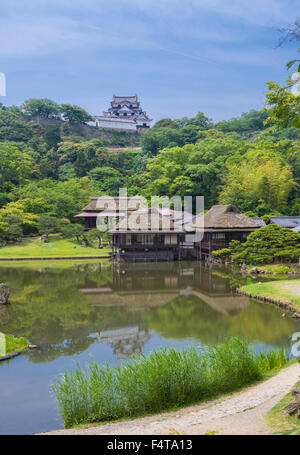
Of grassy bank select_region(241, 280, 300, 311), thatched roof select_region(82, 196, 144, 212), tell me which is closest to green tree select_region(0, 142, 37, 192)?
thatched roof select_region(82, 196, 144, 212)

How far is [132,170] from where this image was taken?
5000 cm

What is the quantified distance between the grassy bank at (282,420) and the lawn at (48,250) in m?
20.8

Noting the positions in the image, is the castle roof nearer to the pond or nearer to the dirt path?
the pond

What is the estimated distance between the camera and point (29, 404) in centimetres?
623

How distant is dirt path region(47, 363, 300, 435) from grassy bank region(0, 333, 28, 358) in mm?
3847

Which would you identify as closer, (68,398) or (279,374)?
(68,398)

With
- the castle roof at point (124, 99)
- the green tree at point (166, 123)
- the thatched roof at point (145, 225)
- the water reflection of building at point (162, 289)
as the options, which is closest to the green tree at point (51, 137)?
the green tree at point (166, 123)

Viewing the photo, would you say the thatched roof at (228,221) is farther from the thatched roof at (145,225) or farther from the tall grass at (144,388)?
the tall grass at (144,388)

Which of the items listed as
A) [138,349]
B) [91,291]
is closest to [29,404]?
[138,349]

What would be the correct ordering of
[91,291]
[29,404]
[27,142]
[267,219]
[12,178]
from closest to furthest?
[29,404] < [91,291] < [267,219] < [12,178] < [27,142]

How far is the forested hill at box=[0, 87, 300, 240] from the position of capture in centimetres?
3025

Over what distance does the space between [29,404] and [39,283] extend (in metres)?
11.2

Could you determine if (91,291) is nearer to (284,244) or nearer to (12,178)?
(284,244)

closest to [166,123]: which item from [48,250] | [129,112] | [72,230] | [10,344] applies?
[129,112]
